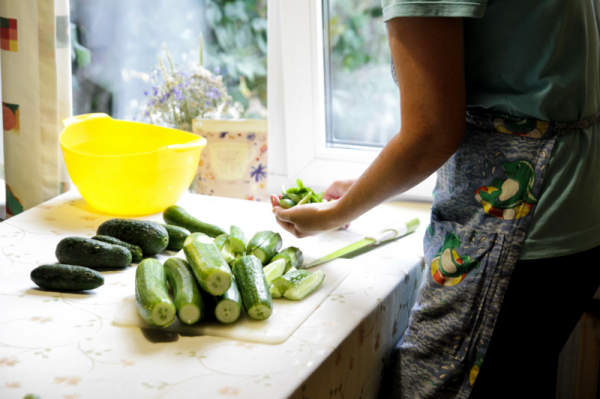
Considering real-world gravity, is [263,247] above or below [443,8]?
below

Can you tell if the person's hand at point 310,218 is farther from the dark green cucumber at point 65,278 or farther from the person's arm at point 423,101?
the dark green cucumber at point 65,278

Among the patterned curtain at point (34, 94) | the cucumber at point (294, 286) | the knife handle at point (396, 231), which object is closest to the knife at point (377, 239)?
the knife handle at point (396, 231)

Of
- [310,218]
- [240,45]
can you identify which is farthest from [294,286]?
[240,45]

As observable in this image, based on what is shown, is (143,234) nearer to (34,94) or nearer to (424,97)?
(424,97)

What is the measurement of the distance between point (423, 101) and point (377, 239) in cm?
49

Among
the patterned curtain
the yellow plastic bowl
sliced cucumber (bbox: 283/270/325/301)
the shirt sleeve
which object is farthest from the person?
the patterned curtain

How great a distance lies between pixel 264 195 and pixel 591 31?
1.03 metres

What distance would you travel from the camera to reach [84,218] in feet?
3.97

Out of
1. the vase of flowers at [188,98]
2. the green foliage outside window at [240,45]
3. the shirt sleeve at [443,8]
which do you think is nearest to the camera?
the shirt sleeve at [443,8]

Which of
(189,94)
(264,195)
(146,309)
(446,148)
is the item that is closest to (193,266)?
(146,309)

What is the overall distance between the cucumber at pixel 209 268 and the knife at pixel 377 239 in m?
0.22

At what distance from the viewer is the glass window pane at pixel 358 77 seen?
55.6 inches

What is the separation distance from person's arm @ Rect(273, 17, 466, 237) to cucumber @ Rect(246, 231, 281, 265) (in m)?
0.25

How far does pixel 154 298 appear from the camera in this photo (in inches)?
27.3
